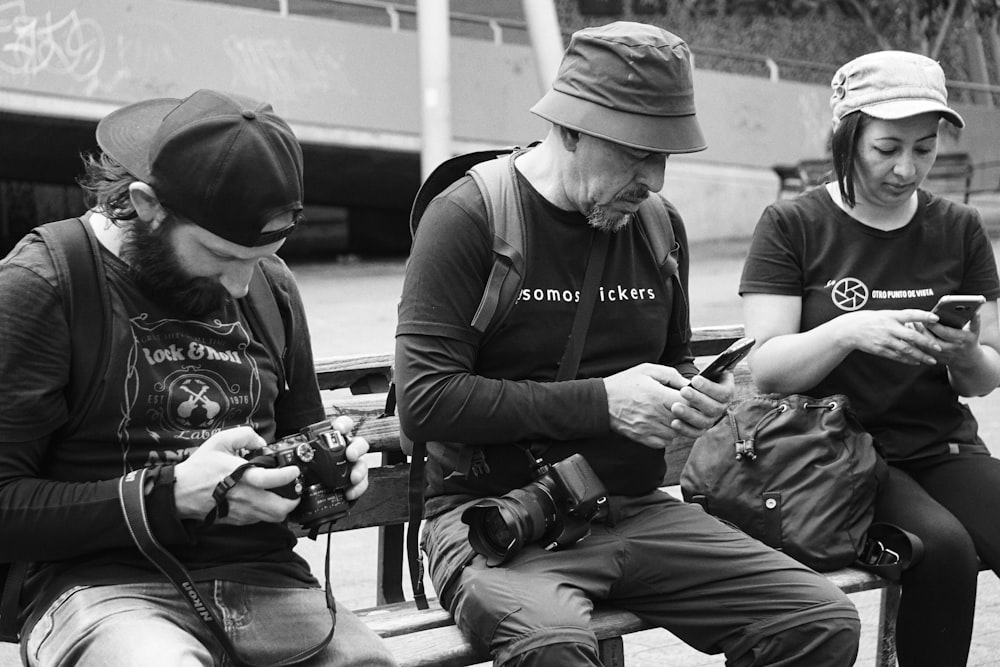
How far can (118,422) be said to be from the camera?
2.62 meters

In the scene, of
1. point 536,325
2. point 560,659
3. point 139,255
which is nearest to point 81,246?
point 139,255

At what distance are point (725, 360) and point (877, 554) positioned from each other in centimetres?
86

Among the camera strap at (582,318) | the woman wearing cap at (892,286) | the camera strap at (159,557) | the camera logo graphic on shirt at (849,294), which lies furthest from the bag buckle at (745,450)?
the camera strap at (159,557)

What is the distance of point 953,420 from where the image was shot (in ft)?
12.6

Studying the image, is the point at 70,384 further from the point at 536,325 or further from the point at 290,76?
the point at 290,76

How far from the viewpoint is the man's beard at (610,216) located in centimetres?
318

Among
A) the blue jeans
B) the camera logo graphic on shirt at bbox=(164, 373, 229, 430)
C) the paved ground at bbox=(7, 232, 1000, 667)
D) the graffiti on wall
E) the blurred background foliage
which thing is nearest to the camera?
the blue jeans

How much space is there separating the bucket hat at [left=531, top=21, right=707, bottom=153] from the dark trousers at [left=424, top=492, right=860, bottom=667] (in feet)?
2.98

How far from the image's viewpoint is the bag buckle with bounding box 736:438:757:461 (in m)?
3.57

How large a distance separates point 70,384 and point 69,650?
1.66ft

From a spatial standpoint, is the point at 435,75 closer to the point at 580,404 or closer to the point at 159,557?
the point at 580,404

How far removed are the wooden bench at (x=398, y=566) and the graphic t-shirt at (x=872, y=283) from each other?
487 millimetres

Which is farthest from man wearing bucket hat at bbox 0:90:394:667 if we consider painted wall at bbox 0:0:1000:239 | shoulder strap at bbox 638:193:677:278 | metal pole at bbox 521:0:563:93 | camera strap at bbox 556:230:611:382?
painted wall at bbox 0:0:1000:239

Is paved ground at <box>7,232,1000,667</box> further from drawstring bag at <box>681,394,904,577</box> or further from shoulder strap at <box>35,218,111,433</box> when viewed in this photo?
shoulder strap at <box>35,218,111,433</box>
